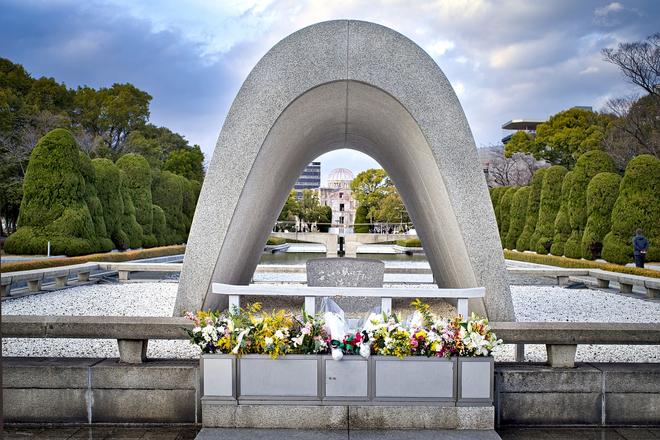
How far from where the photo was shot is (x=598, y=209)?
20.7m

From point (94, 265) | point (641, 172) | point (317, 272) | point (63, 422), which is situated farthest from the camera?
point (641, 172)

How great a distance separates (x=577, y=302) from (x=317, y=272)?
6703 mm

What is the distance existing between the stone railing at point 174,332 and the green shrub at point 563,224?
2001 cm

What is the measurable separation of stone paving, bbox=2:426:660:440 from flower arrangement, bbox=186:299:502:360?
575 mm

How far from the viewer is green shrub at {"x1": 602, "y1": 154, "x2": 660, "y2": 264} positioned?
18578 mm

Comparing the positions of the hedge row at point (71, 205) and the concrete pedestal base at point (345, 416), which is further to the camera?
→ the hedge row at point (71, 205)

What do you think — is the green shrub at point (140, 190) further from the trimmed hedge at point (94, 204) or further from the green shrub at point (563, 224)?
the green shrub at point (563, 224)

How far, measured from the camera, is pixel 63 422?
15.1 feet

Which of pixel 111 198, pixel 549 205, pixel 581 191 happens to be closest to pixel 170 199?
pixel 111 198

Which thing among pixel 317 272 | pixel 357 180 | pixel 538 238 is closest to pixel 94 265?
pixel 317 272

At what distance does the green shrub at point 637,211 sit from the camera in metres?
18.6

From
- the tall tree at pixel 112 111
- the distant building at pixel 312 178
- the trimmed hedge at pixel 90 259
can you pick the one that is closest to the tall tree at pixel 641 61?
the trimmed hedge at pixel 90 259

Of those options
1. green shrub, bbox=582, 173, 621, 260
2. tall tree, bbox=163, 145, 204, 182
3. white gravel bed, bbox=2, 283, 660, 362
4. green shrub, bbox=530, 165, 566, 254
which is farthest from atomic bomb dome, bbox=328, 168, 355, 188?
white gravel bed, bbox=2, 283, 660, 362

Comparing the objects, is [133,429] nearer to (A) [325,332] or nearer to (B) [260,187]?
(A) [325,332]
